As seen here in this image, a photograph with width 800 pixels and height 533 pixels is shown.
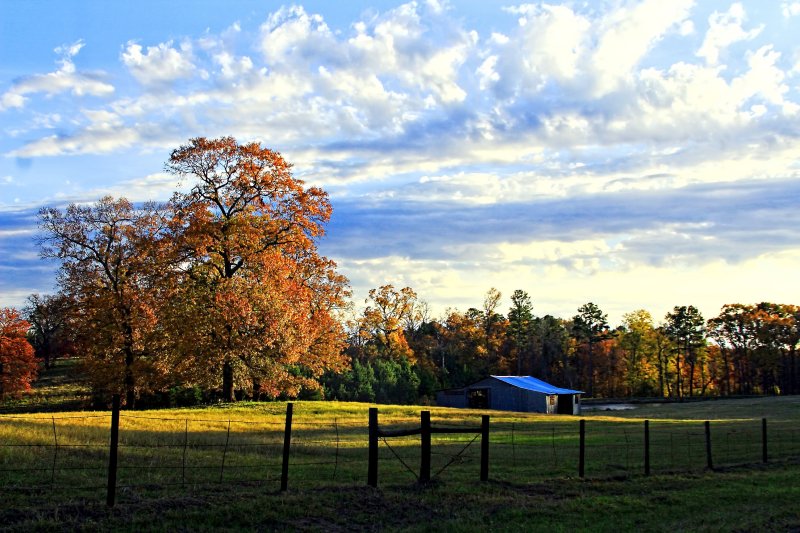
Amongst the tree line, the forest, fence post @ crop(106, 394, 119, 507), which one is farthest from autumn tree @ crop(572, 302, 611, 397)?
fence post @ crop(106, 394, 119, 507)

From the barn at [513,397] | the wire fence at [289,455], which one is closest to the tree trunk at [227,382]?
the wire fence at [289,455]

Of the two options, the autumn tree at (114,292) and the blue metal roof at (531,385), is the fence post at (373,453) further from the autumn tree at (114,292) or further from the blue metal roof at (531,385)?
the blue metal roof at (531,385)

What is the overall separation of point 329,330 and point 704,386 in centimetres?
8515

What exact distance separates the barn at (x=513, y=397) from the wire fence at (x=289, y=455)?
121ft

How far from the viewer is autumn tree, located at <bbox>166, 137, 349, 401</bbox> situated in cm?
4022

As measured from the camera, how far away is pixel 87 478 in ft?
47.1

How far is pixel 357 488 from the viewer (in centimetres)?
1370

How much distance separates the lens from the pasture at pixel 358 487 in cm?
1113

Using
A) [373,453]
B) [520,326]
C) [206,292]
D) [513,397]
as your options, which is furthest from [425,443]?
[520,326]

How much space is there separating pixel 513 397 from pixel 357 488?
2466 inches

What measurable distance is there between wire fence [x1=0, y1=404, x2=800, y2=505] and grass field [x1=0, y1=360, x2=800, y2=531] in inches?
2.8

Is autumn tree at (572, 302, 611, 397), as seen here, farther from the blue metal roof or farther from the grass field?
the grass field

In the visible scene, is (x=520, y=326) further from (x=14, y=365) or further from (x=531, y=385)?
(x=14, y=365)

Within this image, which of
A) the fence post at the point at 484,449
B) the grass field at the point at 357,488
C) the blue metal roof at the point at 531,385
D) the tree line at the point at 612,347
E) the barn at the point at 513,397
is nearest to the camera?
the grass field at the point at 357,488
